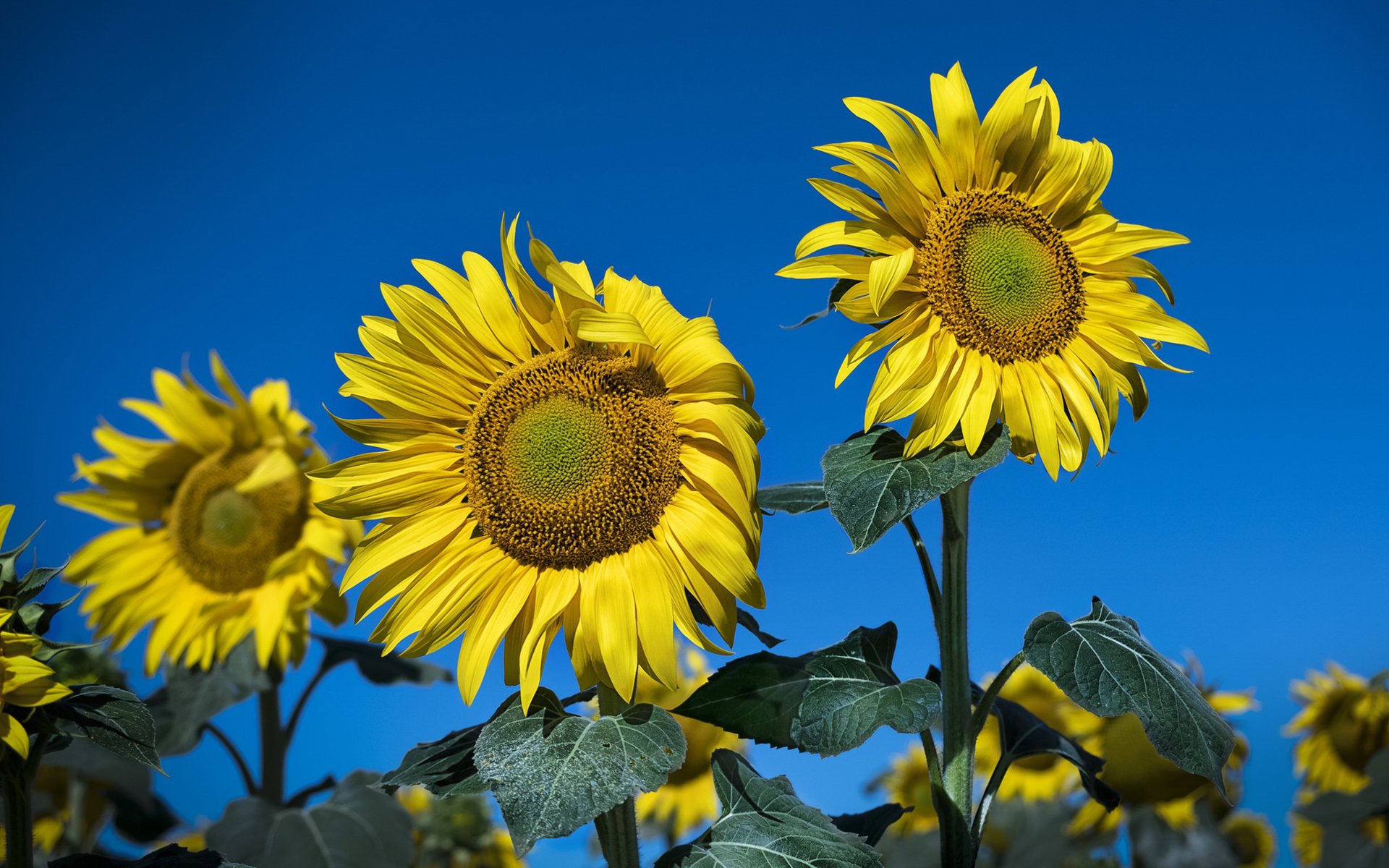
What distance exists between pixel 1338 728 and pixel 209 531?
354cm

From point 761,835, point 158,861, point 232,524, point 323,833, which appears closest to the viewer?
point 761,835

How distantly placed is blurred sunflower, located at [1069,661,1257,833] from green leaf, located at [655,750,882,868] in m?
1.26

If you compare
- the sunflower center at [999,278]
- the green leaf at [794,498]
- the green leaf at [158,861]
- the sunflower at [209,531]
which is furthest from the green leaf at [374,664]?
the sunflower center at [999,278]

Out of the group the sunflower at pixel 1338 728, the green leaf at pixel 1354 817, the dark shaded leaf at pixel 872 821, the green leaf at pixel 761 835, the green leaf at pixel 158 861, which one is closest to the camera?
the green leaf at pixel 761 835

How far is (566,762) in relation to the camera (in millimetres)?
1214

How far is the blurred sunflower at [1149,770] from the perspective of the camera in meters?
2.56

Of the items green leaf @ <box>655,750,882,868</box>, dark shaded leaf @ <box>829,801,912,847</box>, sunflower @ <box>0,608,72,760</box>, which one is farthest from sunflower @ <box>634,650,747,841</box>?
sunflower @ <box>0,608,72,760</box>

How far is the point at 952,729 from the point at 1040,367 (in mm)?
492

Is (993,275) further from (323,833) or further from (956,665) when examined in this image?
(323,833)

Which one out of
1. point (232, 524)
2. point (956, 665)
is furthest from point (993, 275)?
point (232, 524)

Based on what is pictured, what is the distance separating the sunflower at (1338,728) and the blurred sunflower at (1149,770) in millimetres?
863

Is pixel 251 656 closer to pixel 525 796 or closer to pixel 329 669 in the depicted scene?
pixel 329 669

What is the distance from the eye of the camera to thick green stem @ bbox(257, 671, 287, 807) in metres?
2.87

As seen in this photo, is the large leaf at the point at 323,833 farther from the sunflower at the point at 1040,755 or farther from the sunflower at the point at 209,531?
the sunflower at the point at 1040,755
